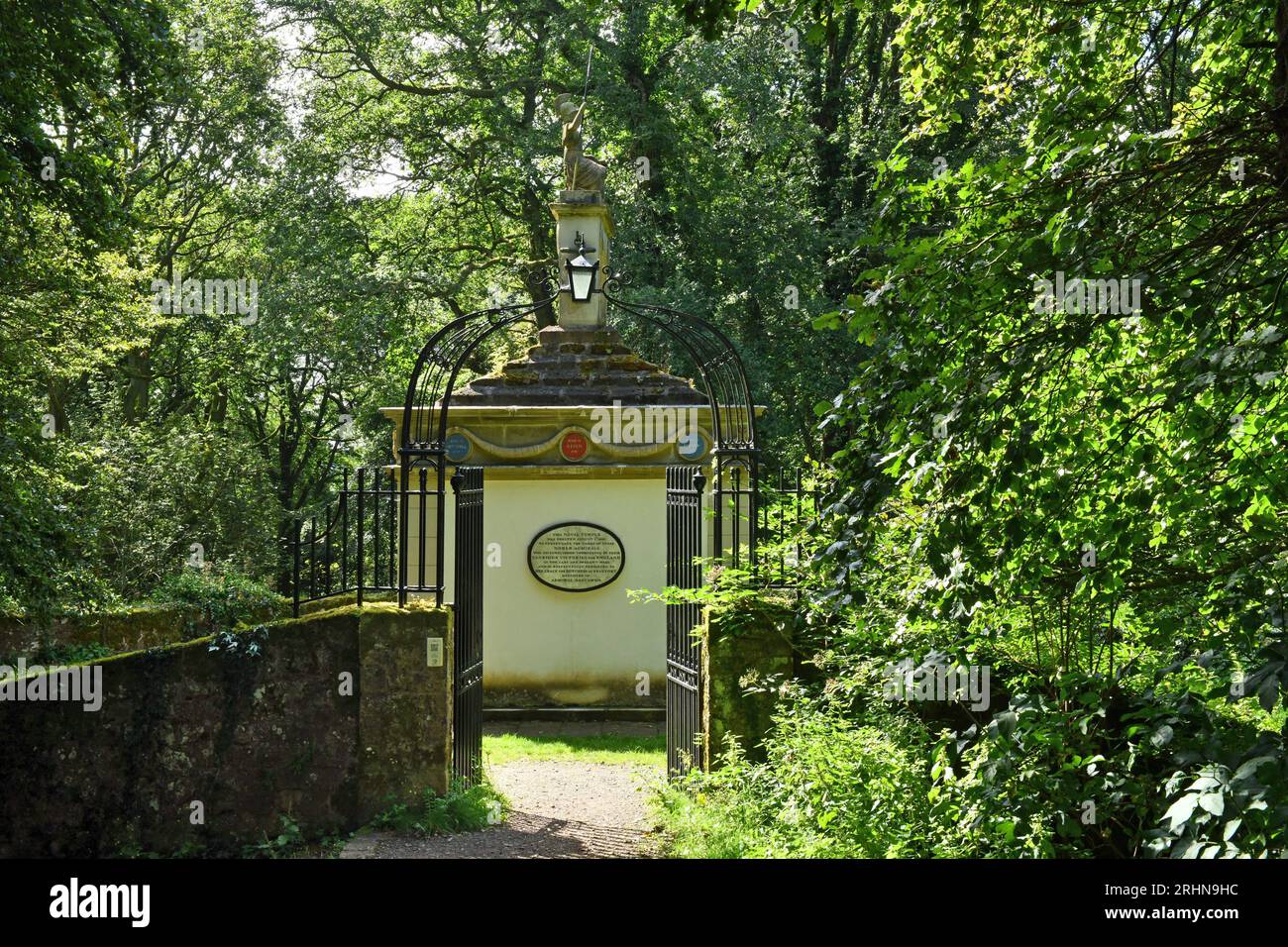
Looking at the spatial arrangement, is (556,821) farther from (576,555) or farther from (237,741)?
(576,555)

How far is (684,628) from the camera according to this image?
898 cm

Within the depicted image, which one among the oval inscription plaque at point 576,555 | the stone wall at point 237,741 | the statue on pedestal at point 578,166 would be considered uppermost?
the statue on pedestal at point 578,166

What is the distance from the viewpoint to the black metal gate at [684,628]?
870 centimetres

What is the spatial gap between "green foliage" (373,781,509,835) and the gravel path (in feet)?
0.25

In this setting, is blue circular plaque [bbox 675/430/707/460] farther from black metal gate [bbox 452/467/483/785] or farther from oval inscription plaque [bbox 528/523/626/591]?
black metal gate [bbox 452/467/483/785]

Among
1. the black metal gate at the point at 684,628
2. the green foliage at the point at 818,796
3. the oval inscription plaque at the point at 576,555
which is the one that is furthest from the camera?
the oval inscription plaque at the point at 576,555

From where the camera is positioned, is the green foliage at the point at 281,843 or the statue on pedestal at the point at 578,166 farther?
the statue on pedestal at the point at 578,166

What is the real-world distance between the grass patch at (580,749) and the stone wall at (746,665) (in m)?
2.64

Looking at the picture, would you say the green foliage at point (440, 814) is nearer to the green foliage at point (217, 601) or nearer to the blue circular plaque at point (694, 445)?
the green foliage at point (217, 601)

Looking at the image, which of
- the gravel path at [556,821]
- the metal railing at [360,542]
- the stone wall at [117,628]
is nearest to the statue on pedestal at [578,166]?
the metal railing at [360,542]

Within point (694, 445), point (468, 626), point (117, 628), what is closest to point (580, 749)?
point (468, 626)

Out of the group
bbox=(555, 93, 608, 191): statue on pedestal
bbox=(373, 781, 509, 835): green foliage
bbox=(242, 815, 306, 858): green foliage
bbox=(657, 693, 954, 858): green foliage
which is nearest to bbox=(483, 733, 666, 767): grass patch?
bbox=(373, 781, 509, 835): green foliage

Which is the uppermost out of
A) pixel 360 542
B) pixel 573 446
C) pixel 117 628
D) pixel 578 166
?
pixel 578 166

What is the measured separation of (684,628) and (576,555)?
13.5 ft
